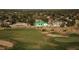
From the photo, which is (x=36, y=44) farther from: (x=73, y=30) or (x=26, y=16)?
(x=73, y=30)
